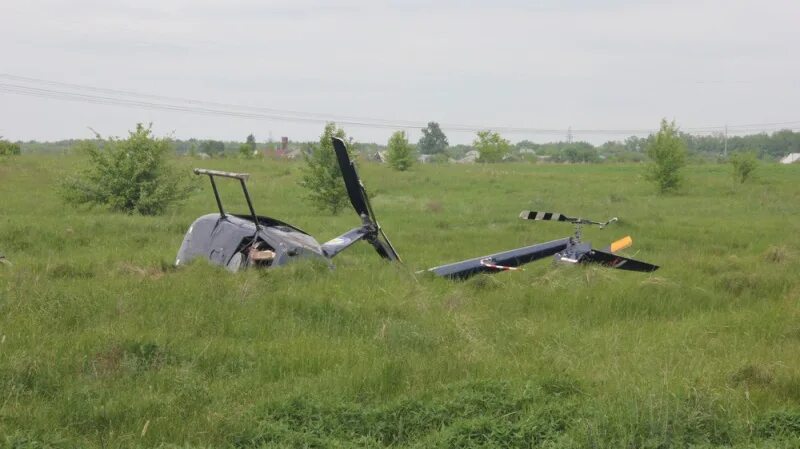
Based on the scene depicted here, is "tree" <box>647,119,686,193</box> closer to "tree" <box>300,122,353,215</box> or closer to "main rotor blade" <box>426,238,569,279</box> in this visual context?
"tree" <box>300,122,353,215</box>

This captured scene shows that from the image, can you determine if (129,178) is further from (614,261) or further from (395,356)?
(395,356)

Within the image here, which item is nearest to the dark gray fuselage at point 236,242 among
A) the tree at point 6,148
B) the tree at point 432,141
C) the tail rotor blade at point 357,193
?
the tail rotor blade at point 357,193

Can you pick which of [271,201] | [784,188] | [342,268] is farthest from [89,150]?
[784,188]

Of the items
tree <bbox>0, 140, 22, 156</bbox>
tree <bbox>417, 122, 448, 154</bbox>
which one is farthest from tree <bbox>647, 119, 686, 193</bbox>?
tree <bbox>417, 122, 448, 154</bbox>

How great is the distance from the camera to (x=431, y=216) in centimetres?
2158

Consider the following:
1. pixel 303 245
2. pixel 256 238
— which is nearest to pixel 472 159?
pixel 303 245

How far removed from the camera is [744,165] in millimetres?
41688

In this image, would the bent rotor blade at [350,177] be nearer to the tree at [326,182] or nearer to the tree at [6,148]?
the tree at [326,182]

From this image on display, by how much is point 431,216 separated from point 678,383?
16025 millimetres

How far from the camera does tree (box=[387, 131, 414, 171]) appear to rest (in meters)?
55.2

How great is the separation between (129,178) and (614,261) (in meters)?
15.3

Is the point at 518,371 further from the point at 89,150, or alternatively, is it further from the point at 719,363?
the point at 89,150

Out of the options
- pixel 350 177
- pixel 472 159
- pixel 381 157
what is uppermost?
pixel 350 177

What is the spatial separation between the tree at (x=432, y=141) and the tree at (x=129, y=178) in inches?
4260
